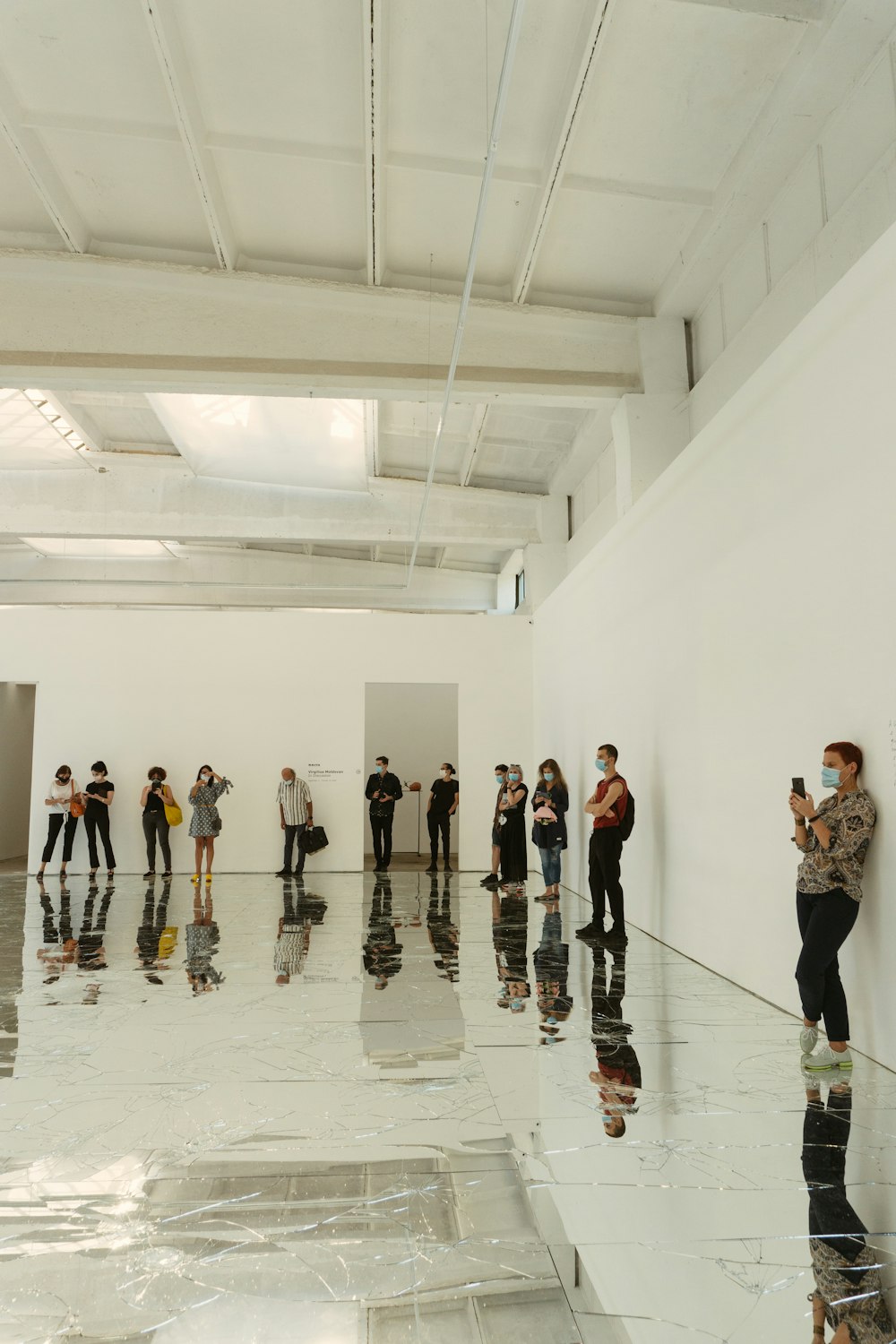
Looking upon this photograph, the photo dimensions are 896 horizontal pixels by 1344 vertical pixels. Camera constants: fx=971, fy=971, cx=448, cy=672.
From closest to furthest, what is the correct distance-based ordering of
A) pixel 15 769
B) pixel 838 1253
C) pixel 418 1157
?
pixel 838 1253, pixel 418 1157, pixel 15 769

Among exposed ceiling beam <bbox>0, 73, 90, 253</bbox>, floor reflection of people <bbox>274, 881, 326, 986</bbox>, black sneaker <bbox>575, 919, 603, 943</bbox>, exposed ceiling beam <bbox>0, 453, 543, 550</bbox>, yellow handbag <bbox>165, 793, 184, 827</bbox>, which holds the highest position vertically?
exposed ceiling beam <bbox>0, 73, 90, 253</bbox>

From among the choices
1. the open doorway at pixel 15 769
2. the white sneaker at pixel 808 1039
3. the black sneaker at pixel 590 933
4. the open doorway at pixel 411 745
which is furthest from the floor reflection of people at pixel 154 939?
the open doorway at pixel 15 769

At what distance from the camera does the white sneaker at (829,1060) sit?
398 centimetres

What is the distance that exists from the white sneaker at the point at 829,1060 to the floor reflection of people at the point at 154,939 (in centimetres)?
357

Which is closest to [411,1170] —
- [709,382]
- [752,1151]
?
[752,1151]

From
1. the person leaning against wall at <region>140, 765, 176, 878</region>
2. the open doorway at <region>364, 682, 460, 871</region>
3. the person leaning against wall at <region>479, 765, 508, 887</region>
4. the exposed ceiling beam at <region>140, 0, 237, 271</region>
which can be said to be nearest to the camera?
the exposed ceiling beam at <region>140, 0, 237, 271</region>

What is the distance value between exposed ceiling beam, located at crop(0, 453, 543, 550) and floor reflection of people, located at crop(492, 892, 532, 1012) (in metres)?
5.80

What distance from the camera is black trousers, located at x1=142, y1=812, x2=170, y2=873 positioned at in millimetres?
12172

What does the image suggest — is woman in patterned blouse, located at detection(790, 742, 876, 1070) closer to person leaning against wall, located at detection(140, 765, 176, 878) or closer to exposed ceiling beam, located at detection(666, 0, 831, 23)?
exposed ceiling beam, located at detection(666, 0, 831, 23)

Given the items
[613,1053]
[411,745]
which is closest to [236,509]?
[411,745]

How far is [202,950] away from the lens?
6.84m

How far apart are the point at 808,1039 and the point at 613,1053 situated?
2.74 feet

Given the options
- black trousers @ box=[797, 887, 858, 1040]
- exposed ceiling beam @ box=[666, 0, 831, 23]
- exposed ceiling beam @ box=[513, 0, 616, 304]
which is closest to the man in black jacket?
exposed ceiling beam @ box=[513, 0, 616, 304]

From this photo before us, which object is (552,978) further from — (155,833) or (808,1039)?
(155,833)
